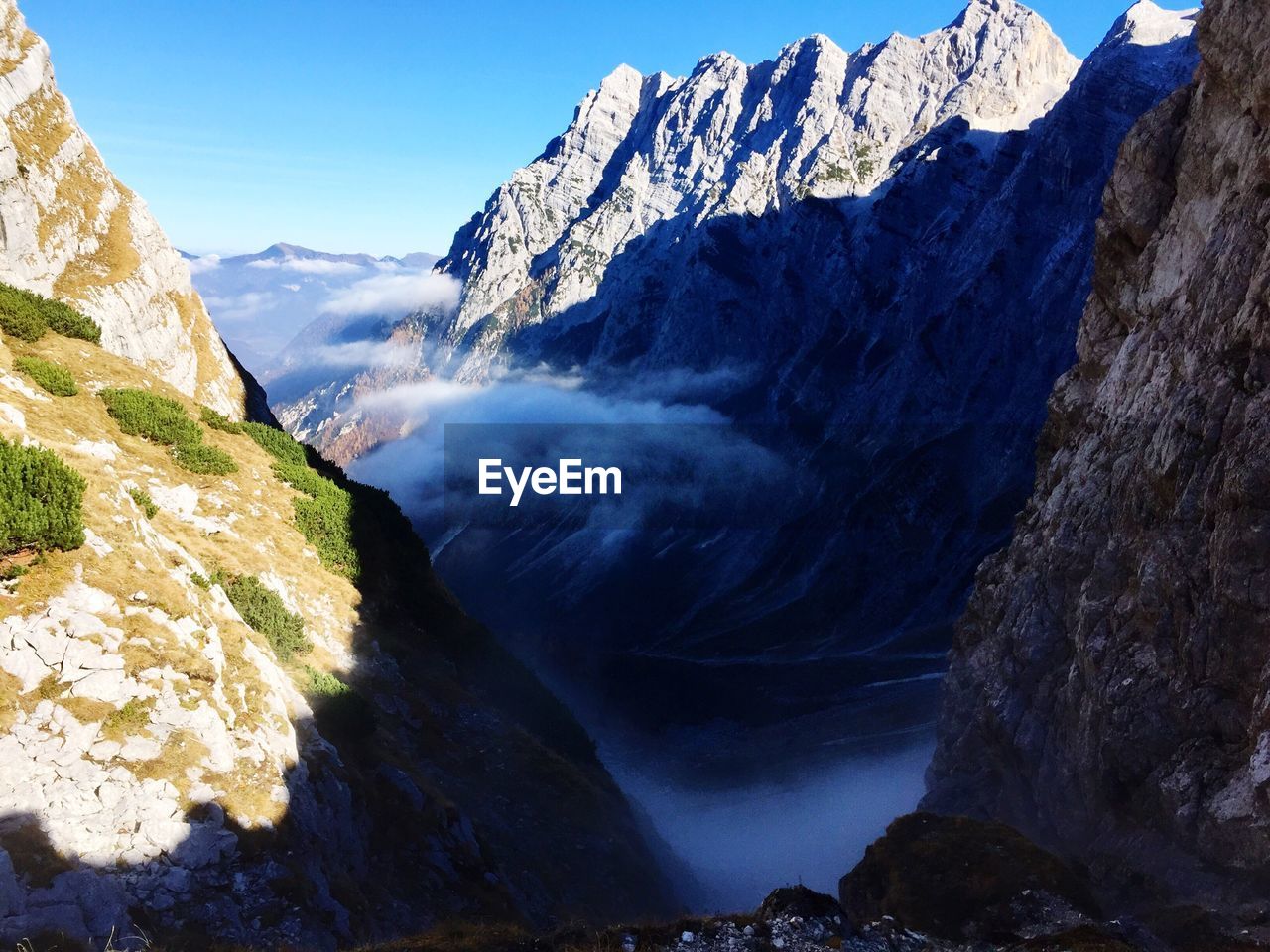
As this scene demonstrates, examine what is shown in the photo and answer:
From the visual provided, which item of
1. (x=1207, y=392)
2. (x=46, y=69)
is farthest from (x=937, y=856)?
(x=46, y=69)

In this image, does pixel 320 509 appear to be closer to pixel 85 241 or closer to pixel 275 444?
pixel 275 444

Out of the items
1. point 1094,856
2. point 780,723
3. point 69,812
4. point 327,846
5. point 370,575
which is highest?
point 370,575

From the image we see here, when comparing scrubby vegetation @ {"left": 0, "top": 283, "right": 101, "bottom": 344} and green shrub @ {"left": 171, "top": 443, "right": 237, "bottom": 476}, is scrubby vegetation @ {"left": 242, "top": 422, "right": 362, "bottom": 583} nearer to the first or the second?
green shrub @ {"left": 171, "top": 443, "right": 237, "bottom": 476}

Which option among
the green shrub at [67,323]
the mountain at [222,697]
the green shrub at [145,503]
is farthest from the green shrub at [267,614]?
the green shrub at [67,323]

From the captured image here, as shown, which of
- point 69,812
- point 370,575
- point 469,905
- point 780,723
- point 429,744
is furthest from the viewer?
point 780,723

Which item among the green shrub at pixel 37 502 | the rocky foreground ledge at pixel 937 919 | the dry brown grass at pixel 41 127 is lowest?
the rocky foreground ledge at pixel 937 919

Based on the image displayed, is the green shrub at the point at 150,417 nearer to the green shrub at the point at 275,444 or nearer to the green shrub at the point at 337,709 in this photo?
the green shrub at the point at 275,444

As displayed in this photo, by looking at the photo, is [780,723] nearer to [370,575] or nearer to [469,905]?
[370,575]
